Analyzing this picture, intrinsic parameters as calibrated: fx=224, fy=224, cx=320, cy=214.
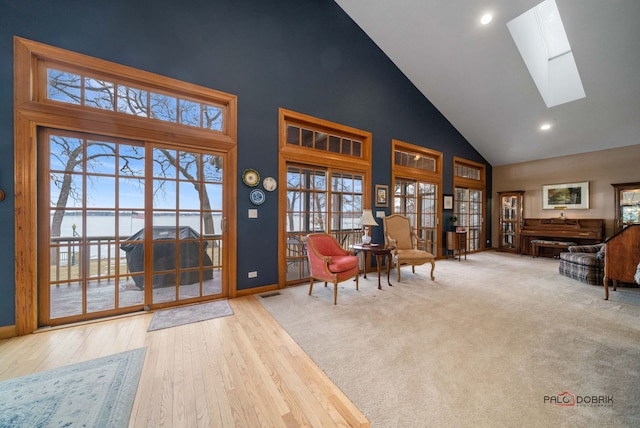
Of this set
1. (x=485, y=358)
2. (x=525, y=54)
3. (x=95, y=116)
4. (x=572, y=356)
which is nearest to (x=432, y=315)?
(x=485, y=358)

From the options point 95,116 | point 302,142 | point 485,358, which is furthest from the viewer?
point 302,142

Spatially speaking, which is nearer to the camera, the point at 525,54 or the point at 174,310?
the point at 174,310

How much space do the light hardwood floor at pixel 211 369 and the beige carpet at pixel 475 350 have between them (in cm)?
17

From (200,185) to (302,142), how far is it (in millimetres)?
1765

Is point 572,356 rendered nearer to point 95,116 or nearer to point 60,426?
point 60,426

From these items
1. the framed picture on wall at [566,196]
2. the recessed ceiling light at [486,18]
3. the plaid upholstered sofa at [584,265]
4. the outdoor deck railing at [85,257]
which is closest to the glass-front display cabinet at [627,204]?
the framed picture on wall at [566,196]

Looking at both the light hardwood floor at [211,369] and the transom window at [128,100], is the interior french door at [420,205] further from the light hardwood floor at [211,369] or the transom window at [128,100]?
the light hardwood floor at [211,369]

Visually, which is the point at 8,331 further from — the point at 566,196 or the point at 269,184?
the point at 566,196

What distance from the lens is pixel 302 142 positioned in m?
3.84

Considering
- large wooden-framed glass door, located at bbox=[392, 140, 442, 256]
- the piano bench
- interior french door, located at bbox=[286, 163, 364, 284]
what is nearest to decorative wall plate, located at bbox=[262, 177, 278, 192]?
interior french door, located at bbox=[286, 163, 364, 284]

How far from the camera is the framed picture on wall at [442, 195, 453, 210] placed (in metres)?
5.93

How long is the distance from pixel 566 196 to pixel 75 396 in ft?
31.3

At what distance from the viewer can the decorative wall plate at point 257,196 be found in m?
3.25

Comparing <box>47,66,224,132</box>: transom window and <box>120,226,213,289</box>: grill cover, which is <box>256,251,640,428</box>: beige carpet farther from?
<box>47,66,224,132</box>: transom window
